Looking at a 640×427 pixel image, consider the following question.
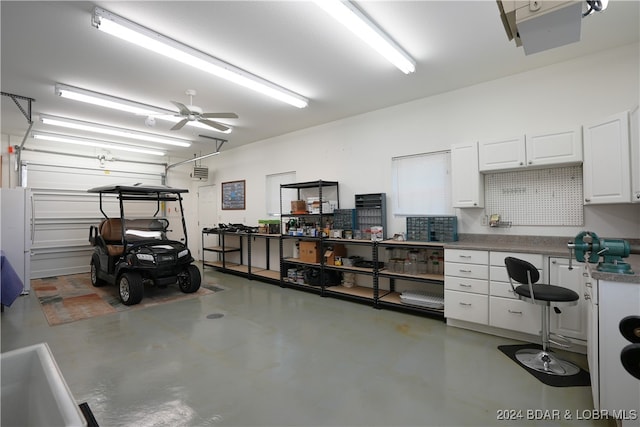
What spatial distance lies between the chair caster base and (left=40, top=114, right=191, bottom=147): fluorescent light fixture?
683 cm

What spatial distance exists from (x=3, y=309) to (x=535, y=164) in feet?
23.2

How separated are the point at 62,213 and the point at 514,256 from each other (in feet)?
27.9

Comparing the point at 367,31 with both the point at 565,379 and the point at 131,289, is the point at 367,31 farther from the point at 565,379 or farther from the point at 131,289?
the point at 131,289

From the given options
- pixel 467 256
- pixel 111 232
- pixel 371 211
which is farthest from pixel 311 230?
pixel 111 232

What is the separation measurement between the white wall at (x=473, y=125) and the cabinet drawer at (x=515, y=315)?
97cm

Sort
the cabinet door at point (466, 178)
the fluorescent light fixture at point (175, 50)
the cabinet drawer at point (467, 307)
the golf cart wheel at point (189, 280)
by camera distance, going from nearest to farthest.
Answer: the fluorescent light fixture at point (175, 50) → the cabinet drawer at point (467, 307) → the cabinet door at point (466, 178) → the golf cart wheel at point (189, 280)

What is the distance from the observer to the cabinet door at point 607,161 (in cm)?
271

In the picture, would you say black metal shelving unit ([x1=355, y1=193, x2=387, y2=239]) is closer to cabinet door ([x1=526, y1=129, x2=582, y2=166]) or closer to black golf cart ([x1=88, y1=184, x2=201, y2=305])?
cabinet door ([x1=526, y1=129, x2=582, y2=166])

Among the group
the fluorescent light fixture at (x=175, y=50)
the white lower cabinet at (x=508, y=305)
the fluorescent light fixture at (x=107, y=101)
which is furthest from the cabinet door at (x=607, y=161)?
the fluorescent light fixture at (x=107, y=101)

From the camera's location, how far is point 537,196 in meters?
3.54

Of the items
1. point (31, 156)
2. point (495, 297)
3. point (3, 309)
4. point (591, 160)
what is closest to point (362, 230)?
point (495, 297)

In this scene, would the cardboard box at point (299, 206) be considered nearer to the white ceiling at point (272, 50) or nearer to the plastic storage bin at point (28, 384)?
the white ceiling at point (272, 50)

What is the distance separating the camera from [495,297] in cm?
326

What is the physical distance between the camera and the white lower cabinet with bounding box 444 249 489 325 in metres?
3.34
